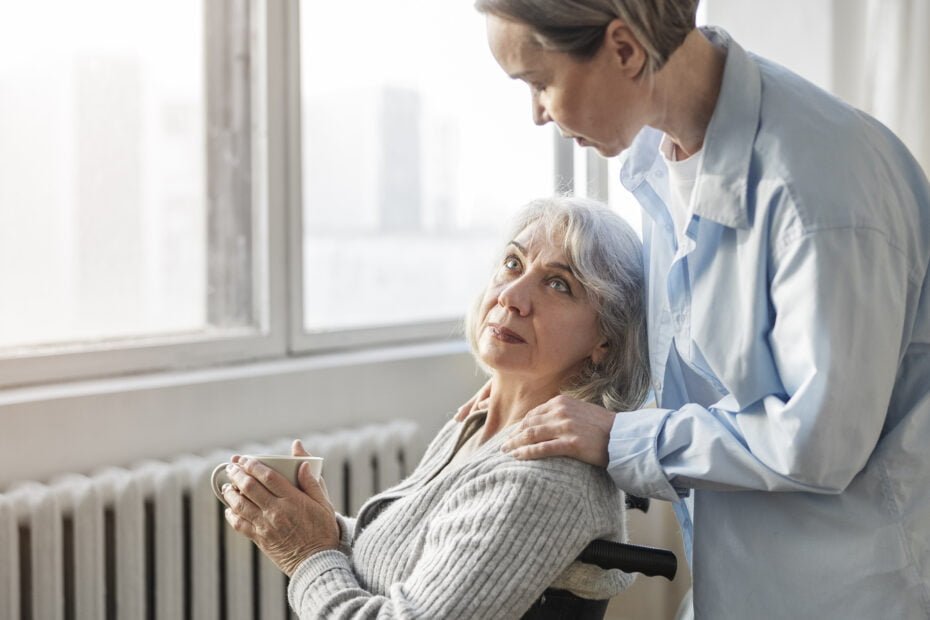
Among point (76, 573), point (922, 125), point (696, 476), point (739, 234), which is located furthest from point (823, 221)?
point (76, 573)

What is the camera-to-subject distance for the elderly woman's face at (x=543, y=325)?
1.61m

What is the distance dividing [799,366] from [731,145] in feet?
1.00

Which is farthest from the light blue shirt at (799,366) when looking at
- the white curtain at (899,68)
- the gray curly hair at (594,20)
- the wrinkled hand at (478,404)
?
the white curtain at (899,68)

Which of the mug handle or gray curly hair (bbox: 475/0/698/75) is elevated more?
gray curly hair (bbox: 475/0/698/75)

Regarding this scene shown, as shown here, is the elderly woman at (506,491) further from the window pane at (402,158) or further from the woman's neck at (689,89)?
the window pane at (402,158)

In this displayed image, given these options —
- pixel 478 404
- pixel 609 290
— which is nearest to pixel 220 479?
pixel 478 404

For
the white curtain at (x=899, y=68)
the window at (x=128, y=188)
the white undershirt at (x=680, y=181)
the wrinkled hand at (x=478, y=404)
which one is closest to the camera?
the white undershirt at (x=680, y=181)

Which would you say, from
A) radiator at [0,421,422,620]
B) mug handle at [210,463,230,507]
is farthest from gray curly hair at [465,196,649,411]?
radiator at [0,421,422,620]

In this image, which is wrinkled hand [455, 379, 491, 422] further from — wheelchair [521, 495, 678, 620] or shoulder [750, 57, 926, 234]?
shoulder [750, 57, 926, 234]

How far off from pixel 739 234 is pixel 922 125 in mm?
1350

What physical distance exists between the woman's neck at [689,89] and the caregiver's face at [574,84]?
0.16 feet

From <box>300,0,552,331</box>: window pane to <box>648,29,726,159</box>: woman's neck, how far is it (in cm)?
126

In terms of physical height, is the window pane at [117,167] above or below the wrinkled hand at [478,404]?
above

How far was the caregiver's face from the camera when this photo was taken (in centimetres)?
130
